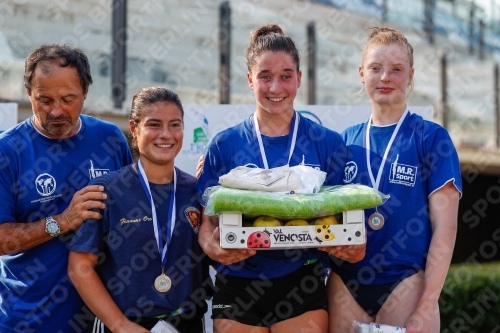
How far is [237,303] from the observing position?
3014 millimetres

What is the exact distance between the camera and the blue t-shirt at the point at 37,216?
3119 millimetres

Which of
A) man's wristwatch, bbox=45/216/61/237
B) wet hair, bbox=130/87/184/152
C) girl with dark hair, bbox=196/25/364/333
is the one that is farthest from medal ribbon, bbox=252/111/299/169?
man's wristwatch, bbox=45/216/61/237

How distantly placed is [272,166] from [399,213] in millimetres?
699

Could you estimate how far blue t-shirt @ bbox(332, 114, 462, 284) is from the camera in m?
3.02

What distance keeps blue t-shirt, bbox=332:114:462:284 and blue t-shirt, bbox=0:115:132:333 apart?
1.54 m

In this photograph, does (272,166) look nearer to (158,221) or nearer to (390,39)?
(158,221)

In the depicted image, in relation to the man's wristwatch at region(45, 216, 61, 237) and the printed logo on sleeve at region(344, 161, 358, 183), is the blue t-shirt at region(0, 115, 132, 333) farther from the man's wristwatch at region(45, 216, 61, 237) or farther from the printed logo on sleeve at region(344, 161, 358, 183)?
the printed logo on sleeve at region(344, 161, 358, 183)

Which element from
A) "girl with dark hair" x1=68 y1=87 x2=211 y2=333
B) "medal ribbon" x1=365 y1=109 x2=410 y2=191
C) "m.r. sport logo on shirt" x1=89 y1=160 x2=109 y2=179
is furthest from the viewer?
"m.r. sport logo on shirt" x1=89 y1=160 x2=109 y2=179

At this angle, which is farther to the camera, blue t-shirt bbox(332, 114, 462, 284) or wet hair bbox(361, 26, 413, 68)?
wet hair bbox(361, 26, 413, 68)

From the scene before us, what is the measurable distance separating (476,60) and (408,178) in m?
14.0

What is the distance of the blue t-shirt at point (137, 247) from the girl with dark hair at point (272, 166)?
145mm

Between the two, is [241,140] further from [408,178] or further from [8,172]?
[8,172]

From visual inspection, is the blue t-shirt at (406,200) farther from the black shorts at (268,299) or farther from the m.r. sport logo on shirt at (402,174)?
the black shorts at (268,299)

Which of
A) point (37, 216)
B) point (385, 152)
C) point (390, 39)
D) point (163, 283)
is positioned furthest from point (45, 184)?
point (390, 39)
